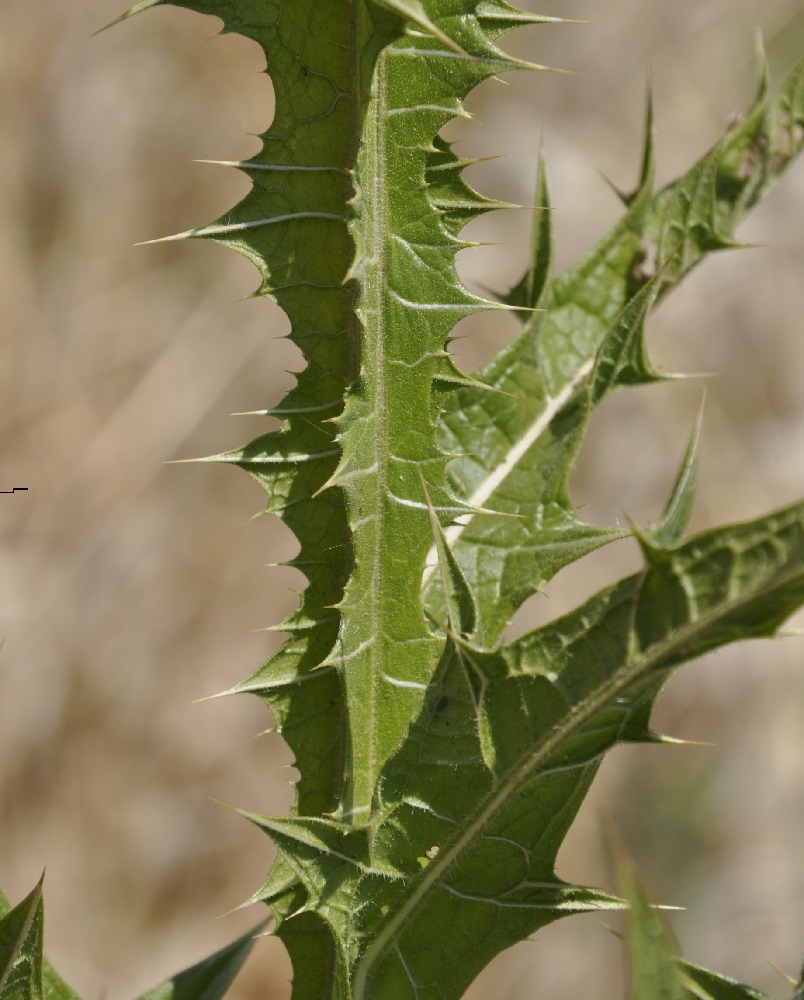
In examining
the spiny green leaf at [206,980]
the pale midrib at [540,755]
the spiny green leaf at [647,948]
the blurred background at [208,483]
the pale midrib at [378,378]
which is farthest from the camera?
the blurred background at [208,483]

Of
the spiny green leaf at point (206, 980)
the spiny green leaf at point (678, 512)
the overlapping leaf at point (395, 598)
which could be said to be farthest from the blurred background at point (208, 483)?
the spiny green leaf at point (678, 512)

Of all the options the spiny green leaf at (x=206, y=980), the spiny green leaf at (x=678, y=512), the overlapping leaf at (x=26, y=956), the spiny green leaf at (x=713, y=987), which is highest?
the spiny green leaf at (x=678, y=512)

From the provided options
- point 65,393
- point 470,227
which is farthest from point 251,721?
point 470,227

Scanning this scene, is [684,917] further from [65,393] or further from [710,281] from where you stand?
[65,393]

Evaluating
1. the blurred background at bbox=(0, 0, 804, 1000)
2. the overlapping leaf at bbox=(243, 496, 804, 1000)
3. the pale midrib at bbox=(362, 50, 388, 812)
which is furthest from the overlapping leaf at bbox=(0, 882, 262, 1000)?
the blurred background at bbox=(0, 0, 804, 1000)

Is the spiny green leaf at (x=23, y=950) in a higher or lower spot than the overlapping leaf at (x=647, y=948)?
lower

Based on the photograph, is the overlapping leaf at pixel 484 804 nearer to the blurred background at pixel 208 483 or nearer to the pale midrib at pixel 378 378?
the pale midrib at pixel 378 378
